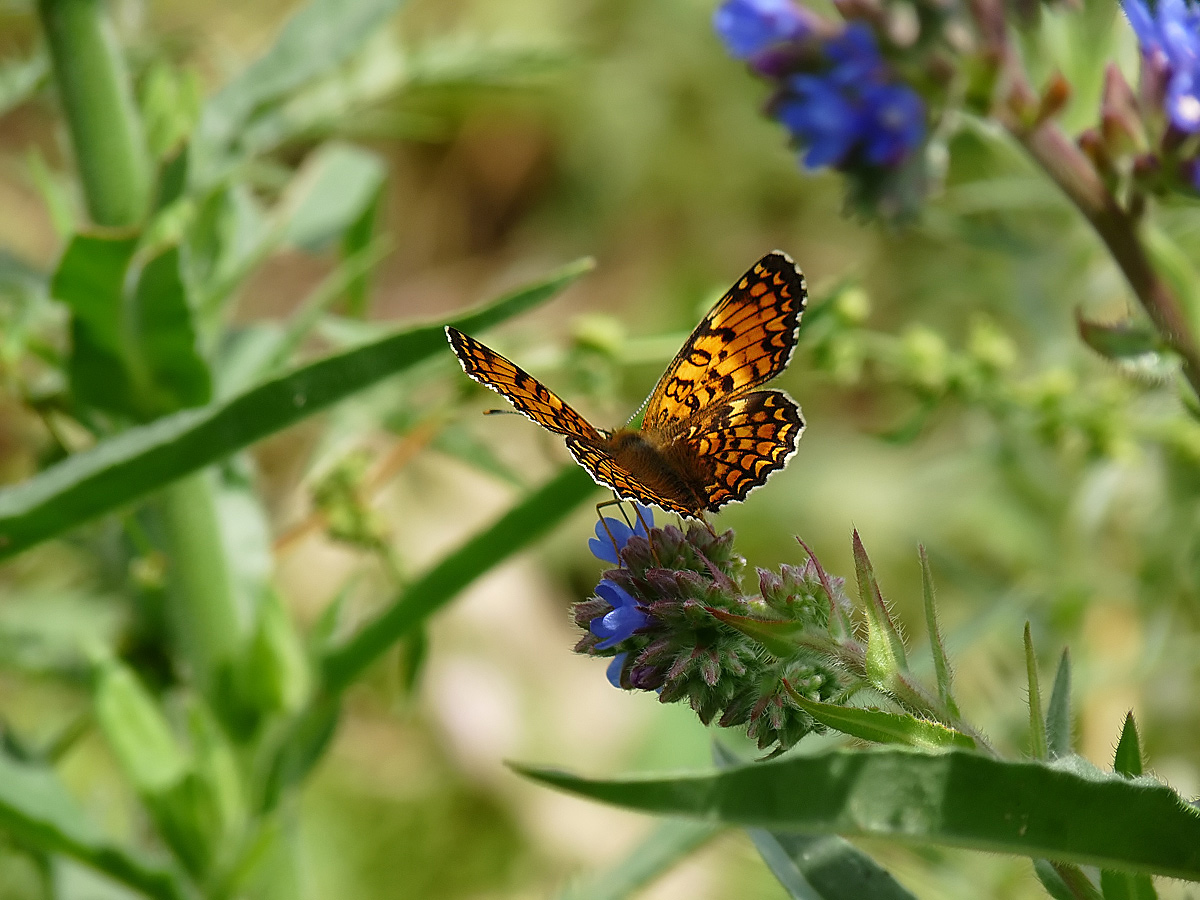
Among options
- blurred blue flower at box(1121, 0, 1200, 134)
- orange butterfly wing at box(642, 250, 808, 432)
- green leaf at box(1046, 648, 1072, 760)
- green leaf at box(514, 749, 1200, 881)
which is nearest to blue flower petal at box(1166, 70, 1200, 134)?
blurred blue flower at box(1121, 0, 1200, 134)

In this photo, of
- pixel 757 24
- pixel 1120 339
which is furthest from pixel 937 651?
pixel 757 24

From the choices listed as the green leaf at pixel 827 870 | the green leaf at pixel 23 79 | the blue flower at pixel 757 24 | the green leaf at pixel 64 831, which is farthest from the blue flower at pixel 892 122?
the green leaf at pixel 64 831

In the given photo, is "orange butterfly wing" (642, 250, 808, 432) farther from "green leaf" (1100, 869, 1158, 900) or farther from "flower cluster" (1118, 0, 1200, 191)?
"green leaf" (1100, 869, 1158, 900)

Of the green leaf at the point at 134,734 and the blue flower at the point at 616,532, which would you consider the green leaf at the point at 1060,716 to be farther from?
the green leaf at the point at 134,734

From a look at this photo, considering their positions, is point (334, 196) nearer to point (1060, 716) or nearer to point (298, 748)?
point (298, 748)

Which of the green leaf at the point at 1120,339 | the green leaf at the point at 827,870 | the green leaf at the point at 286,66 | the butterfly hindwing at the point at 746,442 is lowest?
the green leaf at the point at 827,870

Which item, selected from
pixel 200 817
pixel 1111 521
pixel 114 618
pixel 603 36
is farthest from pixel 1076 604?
pixel 603 36
